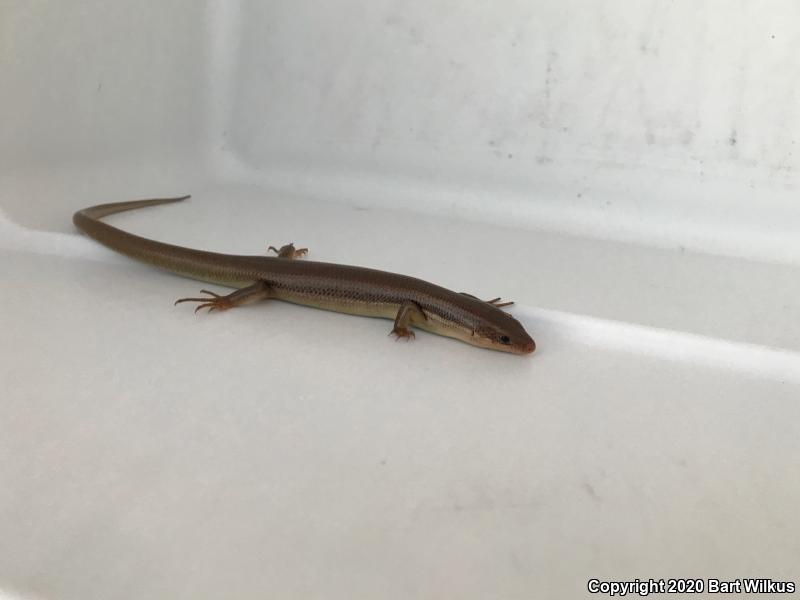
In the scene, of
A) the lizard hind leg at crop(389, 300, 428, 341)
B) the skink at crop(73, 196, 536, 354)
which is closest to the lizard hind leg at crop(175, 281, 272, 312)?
the skink at crop(73, 196, 536, 354)

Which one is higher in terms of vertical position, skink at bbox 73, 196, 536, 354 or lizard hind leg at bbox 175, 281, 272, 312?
skink at bbox 73, 196, 536, 354

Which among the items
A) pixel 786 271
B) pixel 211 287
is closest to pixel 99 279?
pixel 211 287

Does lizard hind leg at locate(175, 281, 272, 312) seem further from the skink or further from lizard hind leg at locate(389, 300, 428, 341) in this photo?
lizard hind leg at locate(389, 300, 428, 341)

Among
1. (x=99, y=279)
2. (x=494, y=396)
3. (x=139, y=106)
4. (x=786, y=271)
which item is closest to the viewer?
(x=494, y=396)

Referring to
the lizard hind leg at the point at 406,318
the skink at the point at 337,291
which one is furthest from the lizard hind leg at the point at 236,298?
the lizard hind leg at the point at 406,318

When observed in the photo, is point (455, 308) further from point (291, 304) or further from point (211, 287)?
point (211, 287)

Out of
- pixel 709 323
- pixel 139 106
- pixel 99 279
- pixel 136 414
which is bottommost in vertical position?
pixel 136 414

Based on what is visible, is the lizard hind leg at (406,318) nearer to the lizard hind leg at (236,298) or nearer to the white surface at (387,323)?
the white surface at (387,323)
